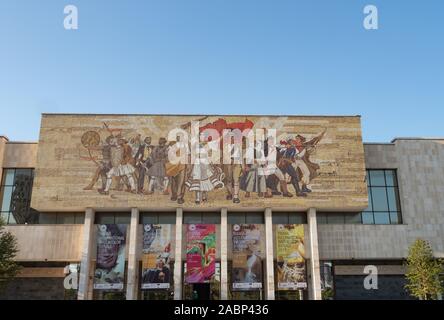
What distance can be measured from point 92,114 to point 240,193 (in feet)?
60.3

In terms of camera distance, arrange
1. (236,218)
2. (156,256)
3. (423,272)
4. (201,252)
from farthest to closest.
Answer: (236,218) → (201,252) → (156,256) → (423,272)

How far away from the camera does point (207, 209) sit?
4481 cm

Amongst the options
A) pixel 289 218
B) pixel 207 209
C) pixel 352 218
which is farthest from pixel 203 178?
pixel 352 218

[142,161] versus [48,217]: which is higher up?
[142,161]

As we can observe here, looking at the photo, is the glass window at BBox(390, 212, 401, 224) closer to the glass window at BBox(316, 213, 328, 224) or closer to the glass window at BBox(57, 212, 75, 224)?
the glass window at BBox(316, 213, 328, 224)

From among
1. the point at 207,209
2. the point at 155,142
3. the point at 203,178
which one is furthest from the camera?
the point at 155,142

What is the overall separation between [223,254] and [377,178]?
19791mm

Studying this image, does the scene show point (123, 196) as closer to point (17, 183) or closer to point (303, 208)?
point (17, 183)

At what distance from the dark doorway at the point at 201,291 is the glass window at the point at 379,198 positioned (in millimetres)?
20490

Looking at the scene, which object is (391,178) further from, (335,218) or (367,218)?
(335,218)
